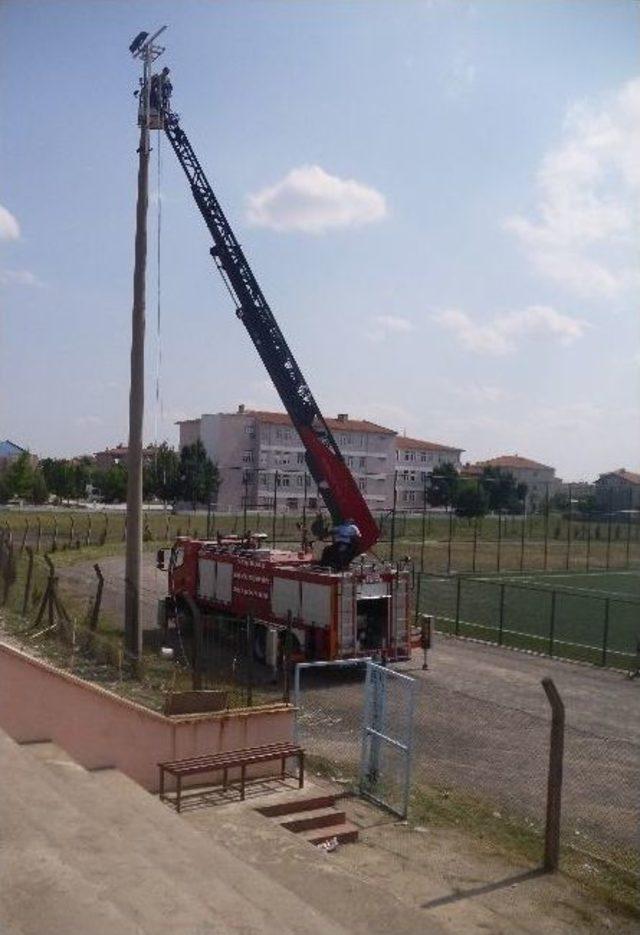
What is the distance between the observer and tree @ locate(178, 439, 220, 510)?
179ft

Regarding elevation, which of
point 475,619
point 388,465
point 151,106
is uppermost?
point 151,106

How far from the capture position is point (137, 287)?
53.3 ft

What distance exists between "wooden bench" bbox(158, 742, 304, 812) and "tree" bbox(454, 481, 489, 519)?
181 feet

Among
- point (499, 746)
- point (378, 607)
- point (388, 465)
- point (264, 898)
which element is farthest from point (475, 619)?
point (388, 465)

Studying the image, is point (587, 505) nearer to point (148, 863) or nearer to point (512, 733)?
point (512, 733)

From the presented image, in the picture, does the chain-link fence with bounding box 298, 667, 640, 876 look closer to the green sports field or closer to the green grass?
the green grass

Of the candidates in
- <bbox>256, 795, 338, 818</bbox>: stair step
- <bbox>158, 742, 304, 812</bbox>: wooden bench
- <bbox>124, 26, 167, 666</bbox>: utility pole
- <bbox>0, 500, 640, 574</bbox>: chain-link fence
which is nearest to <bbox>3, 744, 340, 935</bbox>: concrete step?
<bbox>158, 742, 304, 812</bbox>: wooden bench

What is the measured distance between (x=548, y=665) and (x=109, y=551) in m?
25.5

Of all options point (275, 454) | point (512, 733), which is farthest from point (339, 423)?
point (512, 733)

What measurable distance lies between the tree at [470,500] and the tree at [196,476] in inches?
723

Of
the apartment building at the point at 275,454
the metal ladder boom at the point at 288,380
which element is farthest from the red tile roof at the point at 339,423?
the metal ladder boom at the point at 288,380

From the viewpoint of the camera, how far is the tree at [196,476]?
54.5 m

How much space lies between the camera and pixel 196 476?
2147 inches

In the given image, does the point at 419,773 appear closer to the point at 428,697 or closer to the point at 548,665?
the point at 428,697
